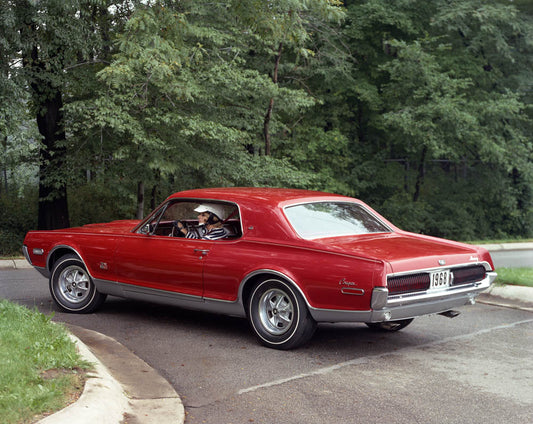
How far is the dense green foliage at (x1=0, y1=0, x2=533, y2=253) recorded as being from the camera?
48.1 feet

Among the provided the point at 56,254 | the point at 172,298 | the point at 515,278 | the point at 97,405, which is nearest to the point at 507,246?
the point at 515,278

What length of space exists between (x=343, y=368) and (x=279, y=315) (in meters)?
0.96

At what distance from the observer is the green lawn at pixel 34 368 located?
432 cm

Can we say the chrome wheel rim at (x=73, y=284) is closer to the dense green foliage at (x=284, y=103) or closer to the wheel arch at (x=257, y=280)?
the wheel arch at (x=257, y=280)

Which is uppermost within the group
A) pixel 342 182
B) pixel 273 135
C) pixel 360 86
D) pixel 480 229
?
pixel 360 86

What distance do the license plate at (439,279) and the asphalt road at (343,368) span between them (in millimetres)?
675

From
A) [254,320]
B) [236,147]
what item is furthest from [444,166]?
[254,320]

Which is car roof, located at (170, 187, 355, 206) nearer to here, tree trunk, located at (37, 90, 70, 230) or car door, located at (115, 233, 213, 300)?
car door, located at (115, 233, 213, 300)

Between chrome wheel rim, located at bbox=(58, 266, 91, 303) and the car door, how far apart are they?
31.7 inches

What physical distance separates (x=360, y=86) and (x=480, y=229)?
813cm

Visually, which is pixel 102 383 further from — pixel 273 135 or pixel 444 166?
pixel 444 166

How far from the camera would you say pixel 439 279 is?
21.7 feet

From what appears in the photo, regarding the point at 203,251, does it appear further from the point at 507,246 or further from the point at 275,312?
the point at 507,246

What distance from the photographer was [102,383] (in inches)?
196
